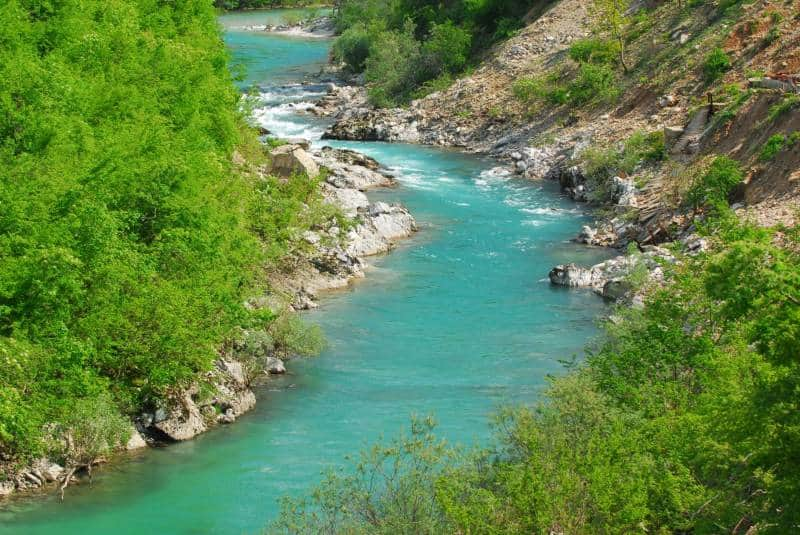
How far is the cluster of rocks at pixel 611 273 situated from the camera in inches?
1309

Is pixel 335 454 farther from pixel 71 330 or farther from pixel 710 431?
pixel 710 431

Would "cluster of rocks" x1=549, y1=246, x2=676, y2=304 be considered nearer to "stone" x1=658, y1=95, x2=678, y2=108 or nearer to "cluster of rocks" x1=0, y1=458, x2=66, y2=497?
"stone" x1=658, y1=95, x2=678, y2=108

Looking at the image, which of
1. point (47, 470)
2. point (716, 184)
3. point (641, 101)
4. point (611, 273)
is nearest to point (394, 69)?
point (641, 101)

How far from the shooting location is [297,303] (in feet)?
110

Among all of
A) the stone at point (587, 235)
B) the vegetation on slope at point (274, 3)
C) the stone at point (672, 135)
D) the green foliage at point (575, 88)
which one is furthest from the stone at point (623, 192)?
the vegetation on slope at point (274, 3)

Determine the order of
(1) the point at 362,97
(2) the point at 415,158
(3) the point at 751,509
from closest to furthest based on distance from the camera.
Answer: (3) the point at 751,509, (2) the point at 415,158, (1) the point at 362,97

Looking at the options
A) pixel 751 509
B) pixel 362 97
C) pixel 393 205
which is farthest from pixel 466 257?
pixel 362 97

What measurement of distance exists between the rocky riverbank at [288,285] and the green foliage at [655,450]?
4.97 metres

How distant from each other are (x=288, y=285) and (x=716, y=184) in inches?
608

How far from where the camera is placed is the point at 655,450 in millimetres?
17484

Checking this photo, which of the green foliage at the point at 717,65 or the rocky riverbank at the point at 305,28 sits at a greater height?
the green foliage at the point at 717,65

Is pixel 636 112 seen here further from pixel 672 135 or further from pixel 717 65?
pixel 672 135

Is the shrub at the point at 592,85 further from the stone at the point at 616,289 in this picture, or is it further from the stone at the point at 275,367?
the stone at the point at 275,367

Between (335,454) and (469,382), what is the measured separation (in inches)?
219
